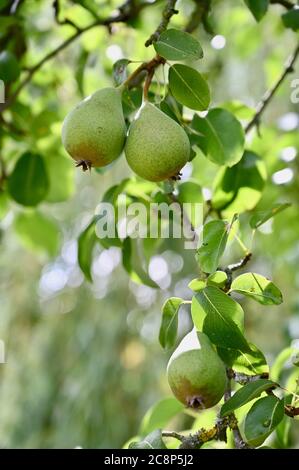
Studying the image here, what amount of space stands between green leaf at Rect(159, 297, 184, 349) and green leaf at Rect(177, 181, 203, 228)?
25 cm

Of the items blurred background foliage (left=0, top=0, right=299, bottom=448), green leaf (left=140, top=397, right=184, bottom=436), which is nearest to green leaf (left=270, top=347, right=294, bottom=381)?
green leaf (left=140, top=397, right=184, bottom=436)

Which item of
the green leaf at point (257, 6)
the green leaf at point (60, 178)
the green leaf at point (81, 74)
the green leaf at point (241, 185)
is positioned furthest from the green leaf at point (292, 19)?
the green leaf at point (60, 178)

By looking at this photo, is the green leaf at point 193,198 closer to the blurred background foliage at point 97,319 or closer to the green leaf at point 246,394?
the green leaf at point 246,394

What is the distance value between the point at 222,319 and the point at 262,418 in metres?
0.11

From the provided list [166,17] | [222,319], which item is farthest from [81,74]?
[222,319]

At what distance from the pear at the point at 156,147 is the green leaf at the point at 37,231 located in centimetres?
93

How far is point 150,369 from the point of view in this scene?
2969mm

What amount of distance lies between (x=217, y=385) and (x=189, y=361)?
4cm

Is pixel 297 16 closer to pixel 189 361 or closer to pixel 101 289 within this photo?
pixel 189 361

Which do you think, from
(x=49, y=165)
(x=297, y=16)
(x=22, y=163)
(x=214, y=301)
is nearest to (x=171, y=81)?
(x=214, y=301)

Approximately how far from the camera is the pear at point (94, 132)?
2.18 ft

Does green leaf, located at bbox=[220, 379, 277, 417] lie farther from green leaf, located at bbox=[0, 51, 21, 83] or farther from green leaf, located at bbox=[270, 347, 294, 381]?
green leaf, located at bbox=[0, 51, 21, 83]

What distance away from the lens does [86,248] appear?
3.51 ft

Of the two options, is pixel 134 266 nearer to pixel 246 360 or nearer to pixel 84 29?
pixel 246 360
